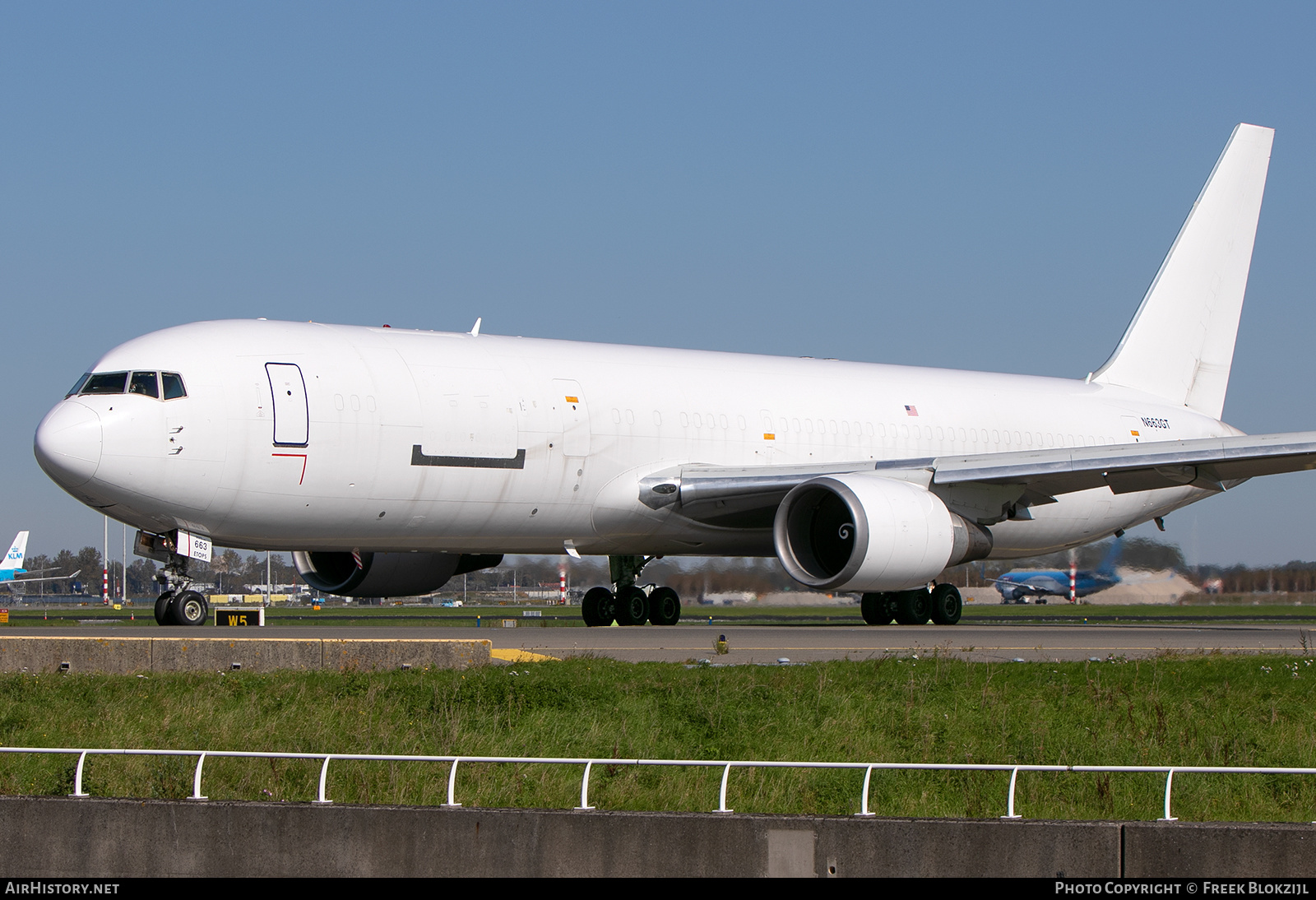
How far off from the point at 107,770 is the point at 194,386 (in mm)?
9208

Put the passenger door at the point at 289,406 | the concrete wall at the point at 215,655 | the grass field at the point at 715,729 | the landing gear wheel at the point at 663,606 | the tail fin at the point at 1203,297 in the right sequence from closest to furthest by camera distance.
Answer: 1. the grass field at the point at 715,729
2. the concrete wall at the point at 215,655
3. the passenger door at the point at 289,406
4. the landing gear wheel at the point at 663,606
5. the tail fin at the point at 1203,297

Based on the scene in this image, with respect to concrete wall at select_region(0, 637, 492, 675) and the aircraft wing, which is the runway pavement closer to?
concrete wall at select_region(0, 637, 492, 675)

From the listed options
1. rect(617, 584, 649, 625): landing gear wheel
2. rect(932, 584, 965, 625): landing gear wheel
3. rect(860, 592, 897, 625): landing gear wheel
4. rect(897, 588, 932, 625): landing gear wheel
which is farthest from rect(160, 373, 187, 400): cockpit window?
rect(932, 584, 965, 625): landing gear wheel

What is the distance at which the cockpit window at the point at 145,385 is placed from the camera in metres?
17.7

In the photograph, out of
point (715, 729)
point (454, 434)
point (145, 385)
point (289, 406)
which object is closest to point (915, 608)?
point (454, 434)

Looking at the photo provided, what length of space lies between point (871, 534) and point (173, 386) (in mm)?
8670

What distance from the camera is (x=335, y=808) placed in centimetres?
739

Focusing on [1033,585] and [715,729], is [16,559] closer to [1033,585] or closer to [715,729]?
[1033,585]

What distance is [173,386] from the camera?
58.4 ft

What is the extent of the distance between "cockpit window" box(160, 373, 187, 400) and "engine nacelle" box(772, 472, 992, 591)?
7.80 meters

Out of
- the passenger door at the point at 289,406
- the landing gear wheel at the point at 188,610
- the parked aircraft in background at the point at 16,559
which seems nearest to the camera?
the landing gear wheel at the point at 188,610

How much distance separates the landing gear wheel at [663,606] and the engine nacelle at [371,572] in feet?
8.67

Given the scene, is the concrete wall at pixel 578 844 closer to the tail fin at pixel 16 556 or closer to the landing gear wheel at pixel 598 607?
the landing gear wheel at pixel 598 607

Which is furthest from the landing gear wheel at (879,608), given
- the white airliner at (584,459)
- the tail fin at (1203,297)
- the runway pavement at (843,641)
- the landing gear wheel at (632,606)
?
the tail fin at (1203,297)
